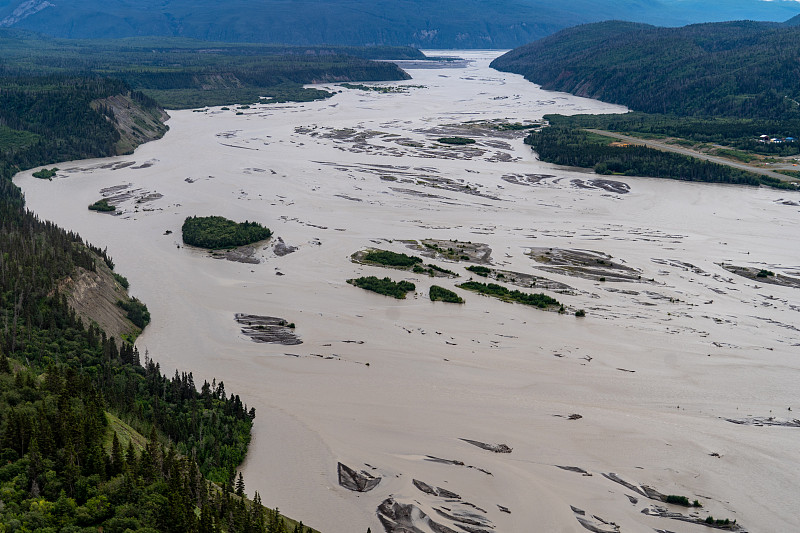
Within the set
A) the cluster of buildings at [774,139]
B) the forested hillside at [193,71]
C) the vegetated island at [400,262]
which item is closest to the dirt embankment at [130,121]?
the forested hillside at [193,71]

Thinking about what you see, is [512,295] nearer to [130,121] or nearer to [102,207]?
[102,207]

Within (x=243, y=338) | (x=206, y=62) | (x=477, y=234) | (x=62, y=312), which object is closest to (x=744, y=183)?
(x=477, y=234)

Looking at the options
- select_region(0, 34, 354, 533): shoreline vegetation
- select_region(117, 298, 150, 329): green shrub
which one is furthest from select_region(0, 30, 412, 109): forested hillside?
select_region(0, 34, 354, 533): shoreline vegetation

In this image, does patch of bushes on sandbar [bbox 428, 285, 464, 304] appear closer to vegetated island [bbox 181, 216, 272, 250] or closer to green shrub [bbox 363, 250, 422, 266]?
green shrub [bbox 363, 250, 422, 266]

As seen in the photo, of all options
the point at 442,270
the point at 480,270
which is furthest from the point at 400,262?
the point at 480,270

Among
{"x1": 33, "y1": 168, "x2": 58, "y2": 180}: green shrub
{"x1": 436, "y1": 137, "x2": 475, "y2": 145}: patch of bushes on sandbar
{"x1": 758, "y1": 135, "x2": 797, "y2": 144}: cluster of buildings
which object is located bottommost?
{"x1": 33, "y1": 168, "x2": 58, "y2": 180}: green shrub

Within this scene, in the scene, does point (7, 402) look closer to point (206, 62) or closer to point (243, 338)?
point (243, 338)

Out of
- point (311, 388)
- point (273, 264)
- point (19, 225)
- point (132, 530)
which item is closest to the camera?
point (132, 530)
